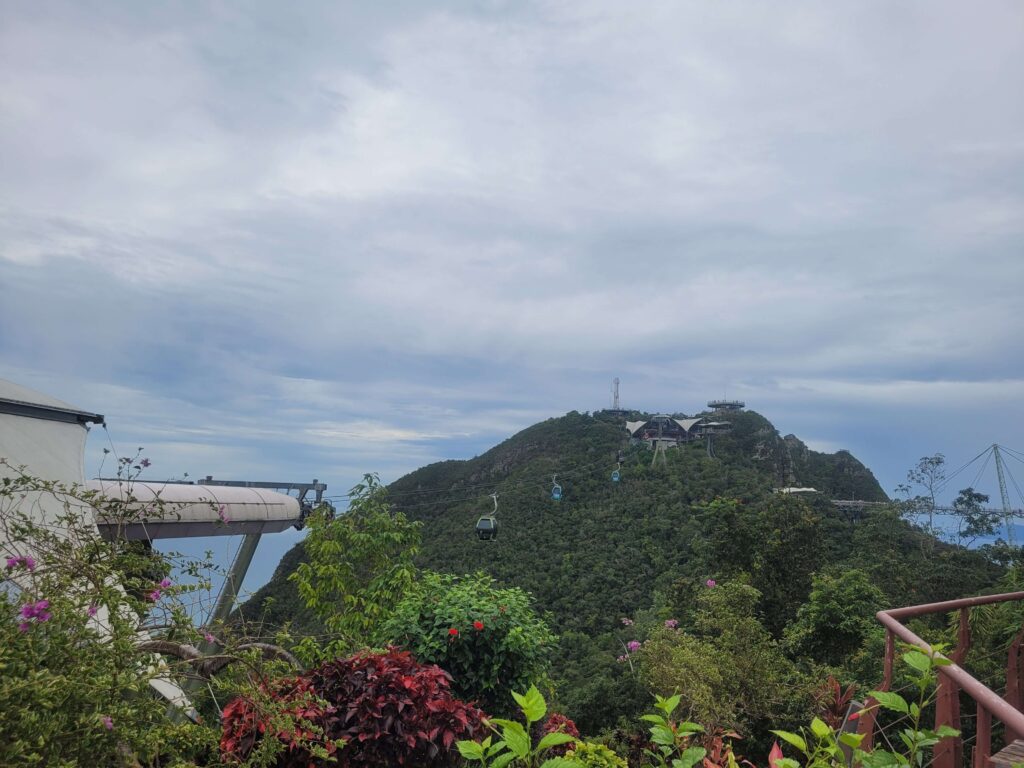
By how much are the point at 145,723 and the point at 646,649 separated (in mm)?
7196

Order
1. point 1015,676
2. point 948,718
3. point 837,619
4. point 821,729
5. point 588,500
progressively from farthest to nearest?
point 588,500 → point 837,619 → point 1015,676 → point 948,718 → point 821,729

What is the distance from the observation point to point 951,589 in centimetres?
1020

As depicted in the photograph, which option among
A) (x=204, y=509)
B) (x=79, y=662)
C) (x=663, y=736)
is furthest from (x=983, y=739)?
(x=204, y=509)

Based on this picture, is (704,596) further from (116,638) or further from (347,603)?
(116,638)

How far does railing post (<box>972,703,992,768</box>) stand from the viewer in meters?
1.90

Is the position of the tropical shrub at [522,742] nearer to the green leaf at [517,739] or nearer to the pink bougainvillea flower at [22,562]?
the green leaf at [517,739]

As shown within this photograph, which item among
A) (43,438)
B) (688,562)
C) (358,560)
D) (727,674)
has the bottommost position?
(727,674)

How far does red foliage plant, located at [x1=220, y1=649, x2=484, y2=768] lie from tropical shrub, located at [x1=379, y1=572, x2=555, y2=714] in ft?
4.10

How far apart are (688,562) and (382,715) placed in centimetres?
1523

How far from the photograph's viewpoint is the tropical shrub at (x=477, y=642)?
4609 mm

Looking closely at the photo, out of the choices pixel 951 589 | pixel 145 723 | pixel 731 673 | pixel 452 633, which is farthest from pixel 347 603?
pixel 951 589

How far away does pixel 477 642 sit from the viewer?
4.65 meters

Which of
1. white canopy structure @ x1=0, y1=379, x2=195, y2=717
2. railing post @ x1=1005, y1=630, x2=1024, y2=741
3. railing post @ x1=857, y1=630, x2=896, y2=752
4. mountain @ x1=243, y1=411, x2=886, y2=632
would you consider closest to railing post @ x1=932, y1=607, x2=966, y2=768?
railing post @ x1=857, y1=630, x2=896, y2=752

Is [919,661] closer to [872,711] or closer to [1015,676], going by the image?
[872,711]
